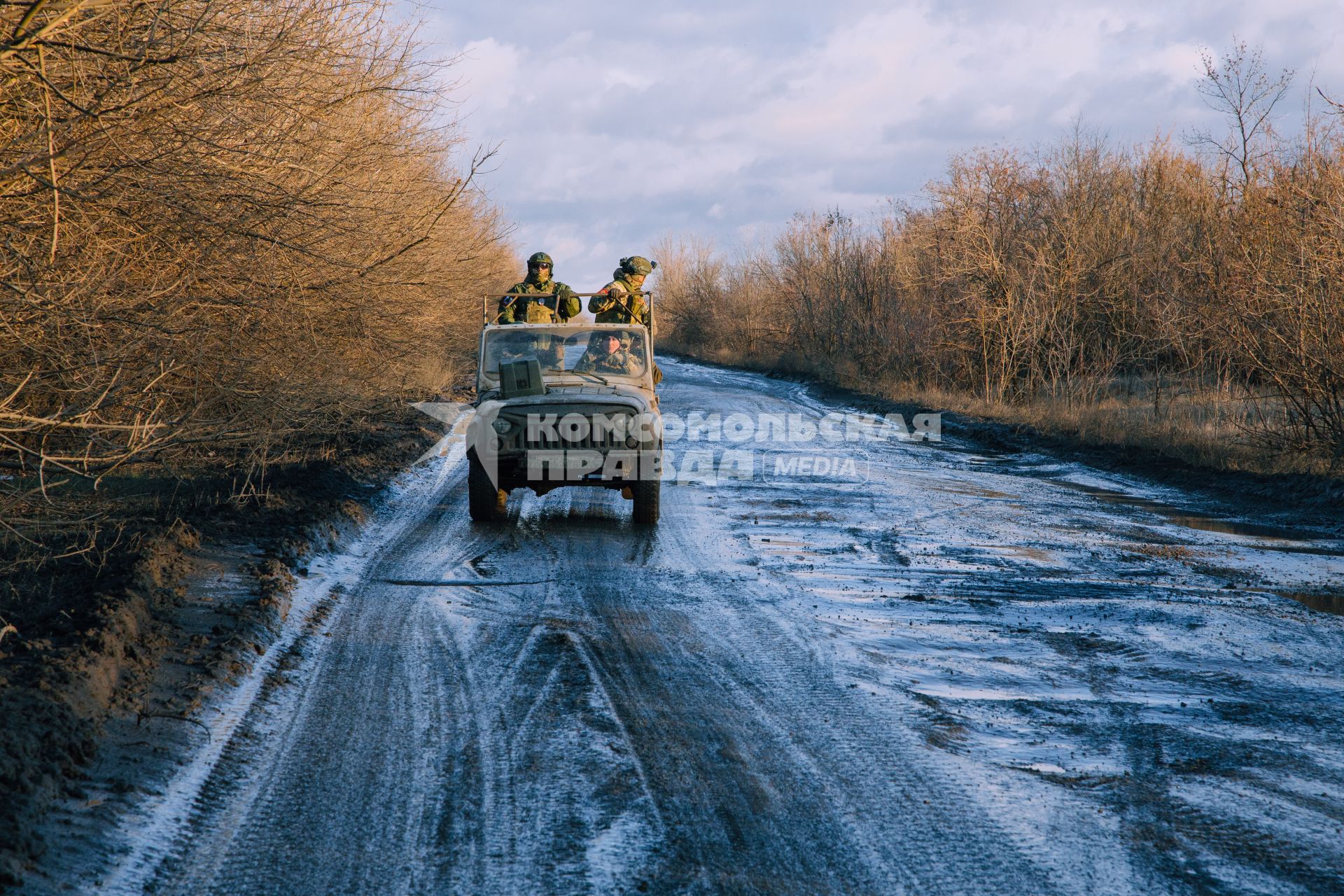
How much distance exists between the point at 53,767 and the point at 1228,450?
13.6 metres

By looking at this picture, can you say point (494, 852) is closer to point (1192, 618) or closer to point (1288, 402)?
point (1192, 618)

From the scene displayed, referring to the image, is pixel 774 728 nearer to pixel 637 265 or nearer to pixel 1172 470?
pixel 637 265

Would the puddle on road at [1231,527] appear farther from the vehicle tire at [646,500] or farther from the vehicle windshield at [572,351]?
the vehicle windshield at [572,351]

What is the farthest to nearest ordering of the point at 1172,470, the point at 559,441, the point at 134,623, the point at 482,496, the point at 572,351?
the point at 1172,470 < the point at 572,351 < the point at 482,496 < the point at 559,441 < the point at 134,623

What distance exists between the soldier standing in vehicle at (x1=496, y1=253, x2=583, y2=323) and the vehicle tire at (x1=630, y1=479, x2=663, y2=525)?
2.50 meters

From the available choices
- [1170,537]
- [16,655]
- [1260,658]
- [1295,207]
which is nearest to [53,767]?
[16,655]

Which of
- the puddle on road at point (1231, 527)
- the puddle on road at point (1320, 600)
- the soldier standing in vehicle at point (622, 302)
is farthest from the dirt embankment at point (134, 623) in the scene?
the puddle on road at point (1231, 527)

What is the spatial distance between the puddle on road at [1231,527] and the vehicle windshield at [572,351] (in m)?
5.42

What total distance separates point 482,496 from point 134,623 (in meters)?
4.15

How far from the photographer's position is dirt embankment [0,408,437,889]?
12.6 feet

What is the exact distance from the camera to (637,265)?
11492 mm

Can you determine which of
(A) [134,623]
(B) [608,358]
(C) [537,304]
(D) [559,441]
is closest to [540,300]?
(C) [537,304]

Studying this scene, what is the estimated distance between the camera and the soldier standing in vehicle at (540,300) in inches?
428

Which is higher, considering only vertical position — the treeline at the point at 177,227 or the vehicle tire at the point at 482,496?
the treeline at the point at 177,227
